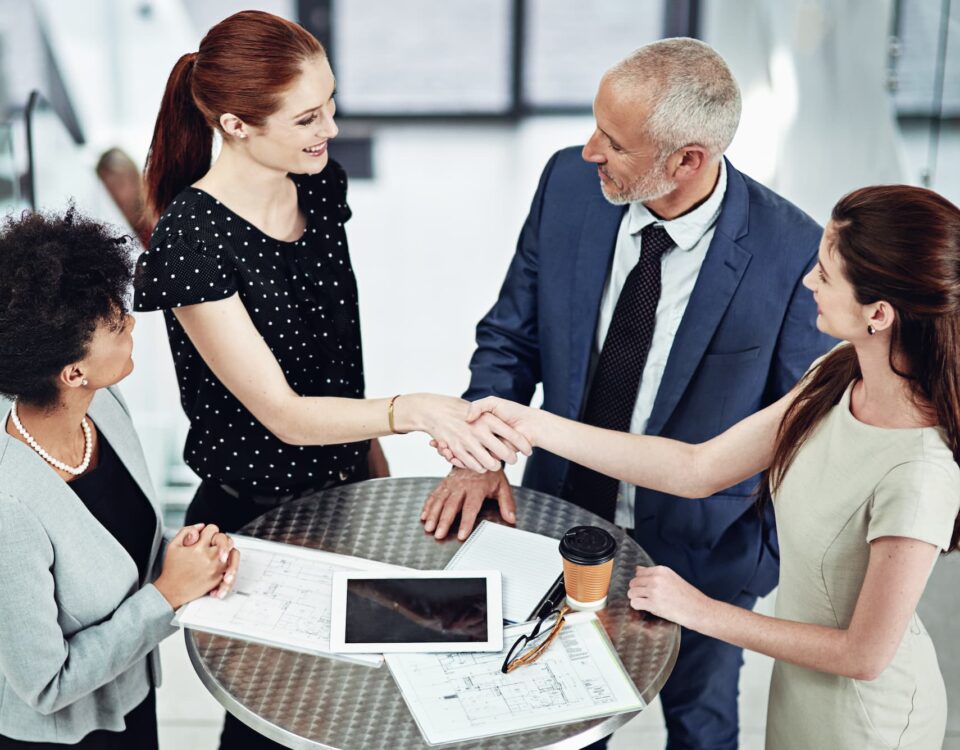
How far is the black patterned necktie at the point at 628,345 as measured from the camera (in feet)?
7.30

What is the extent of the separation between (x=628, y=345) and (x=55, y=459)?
1.12m

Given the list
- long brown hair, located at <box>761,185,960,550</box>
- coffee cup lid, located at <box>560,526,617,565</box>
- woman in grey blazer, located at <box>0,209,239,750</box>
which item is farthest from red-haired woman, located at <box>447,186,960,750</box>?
woman in grey blazer, located at <box>0,209,239,750</box>

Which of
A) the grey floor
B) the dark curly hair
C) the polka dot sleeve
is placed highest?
Answer: the dark curly hair

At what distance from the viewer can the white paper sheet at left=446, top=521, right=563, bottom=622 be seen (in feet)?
6.07

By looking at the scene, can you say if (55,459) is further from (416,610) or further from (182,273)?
(416,610)

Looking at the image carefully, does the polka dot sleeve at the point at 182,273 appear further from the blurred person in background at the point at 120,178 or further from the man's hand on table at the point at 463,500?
the blurred person in background at the point at 120,178

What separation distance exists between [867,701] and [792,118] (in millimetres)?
4940

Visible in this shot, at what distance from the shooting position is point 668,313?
7.30 feet

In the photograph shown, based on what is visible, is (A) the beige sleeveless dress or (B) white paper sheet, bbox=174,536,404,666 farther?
(B) white paper sheet, bbox=174,536,404,666

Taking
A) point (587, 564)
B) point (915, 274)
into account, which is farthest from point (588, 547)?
point (915, 274)

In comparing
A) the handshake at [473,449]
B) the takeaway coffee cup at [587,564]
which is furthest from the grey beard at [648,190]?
the takeaway coffee cup at [587,564]

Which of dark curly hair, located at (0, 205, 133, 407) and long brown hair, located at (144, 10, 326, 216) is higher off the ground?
long brown hair, located at (144, 10, 326, 216)

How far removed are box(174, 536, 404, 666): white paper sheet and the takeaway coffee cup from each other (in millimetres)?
337

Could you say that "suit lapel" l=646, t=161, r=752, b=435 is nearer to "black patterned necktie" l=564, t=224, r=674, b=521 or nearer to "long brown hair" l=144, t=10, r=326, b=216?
"black patterned necktie" l=564, t=224, r=674, b=521
